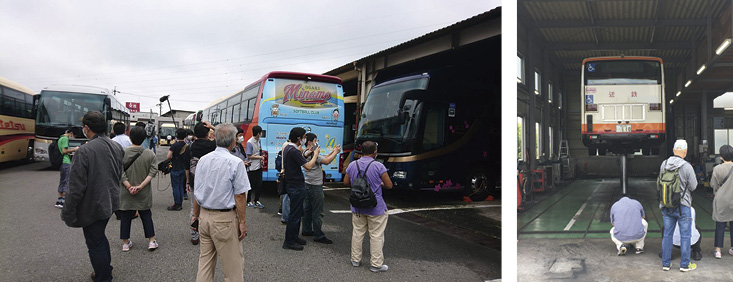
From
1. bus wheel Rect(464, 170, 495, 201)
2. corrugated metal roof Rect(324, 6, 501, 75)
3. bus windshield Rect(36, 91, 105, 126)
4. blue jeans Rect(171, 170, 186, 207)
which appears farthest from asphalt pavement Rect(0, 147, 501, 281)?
bus windshield Rect(36, 91, 105, 126)

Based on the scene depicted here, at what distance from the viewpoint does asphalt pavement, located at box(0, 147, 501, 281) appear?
3.97 meters

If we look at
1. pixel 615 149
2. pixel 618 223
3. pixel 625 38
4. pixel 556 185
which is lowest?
pixel 618 223

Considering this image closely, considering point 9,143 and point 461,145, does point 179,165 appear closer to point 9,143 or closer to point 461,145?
point 461,145

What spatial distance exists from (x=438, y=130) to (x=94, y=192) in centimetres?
617

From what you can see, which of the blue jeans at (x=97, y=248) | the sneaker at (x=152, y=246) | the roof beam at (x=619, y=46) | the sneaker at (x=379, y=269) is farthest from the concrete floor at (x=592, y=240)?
the sneaker at (x=152, y=246)

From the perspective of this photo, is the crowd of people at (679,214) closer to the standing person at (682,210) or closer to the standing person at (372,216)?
the standing person at (682,210)

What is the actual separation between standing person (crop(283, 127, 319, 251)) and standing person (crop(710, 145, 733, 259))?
12.4ft

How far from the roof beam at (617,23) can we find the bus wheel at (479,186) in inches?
218

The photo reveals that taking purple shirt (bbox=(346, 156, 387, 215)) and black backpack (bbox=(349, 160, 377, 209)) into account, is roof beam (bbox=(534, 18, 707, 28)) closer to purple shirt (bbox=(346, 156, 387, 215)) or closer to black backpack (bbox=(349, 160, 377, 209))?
purple shirt (bbox=(346, 156, 387, 215))

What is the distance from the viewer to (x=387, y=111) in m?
8.55

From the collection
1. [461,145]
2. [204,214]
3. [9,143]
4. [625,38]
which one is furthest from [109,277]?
[9,143]

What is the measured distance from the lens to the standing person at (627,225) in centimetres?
360

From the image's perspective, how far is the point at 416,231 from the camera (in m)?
6.09

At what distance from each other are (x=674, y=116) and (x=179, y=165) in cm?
649
